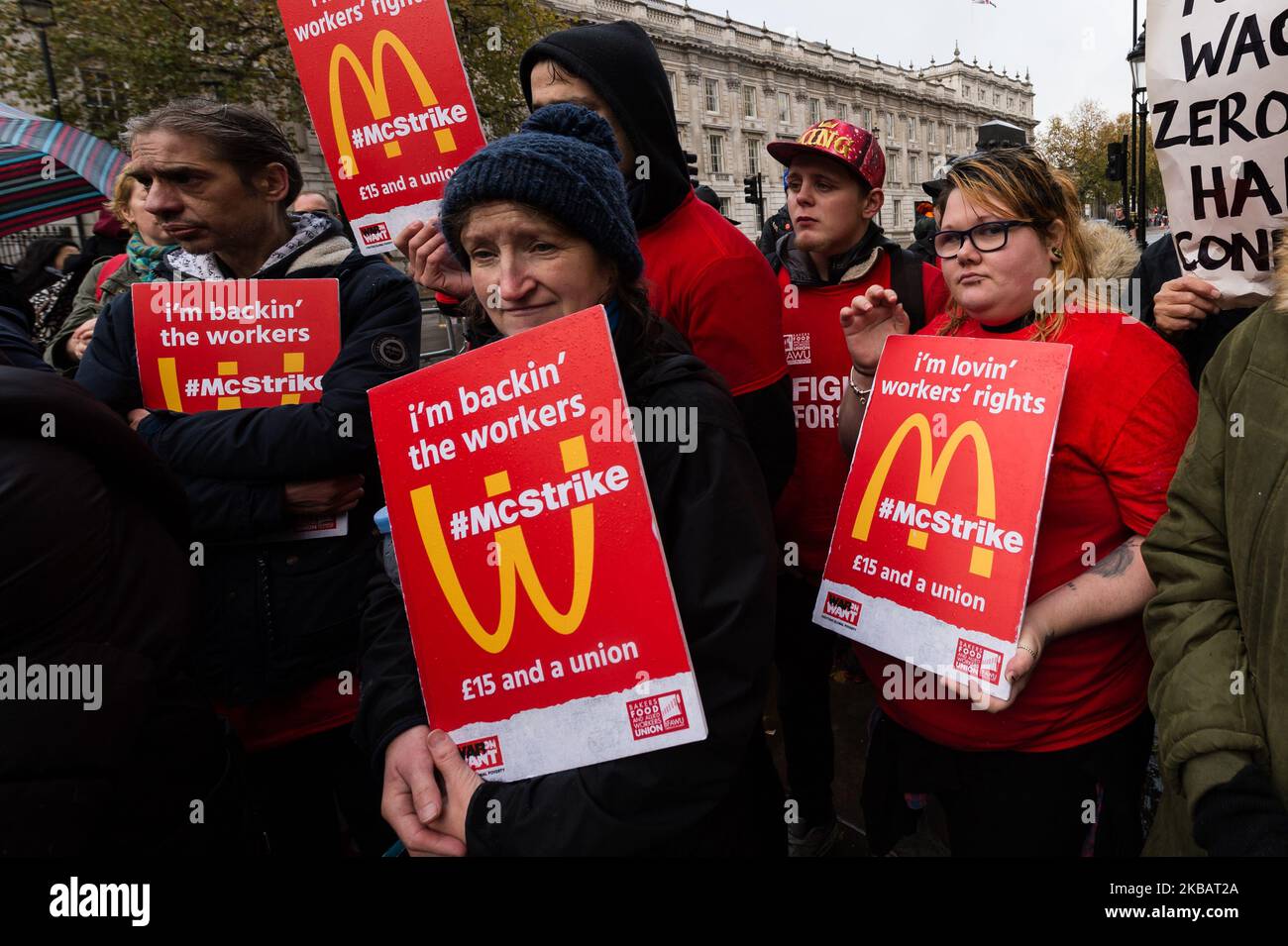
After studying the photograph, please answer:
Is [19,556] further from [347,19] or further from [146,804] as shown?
[347,19]

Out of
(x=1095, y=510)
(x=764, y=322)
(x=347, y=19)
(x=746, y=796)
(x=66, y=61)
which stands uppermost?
(x=66, y=61)

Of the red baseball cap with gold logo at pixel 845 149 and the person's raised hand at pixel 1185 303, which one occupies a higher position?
the red baseball cap with gold logo at pixel 845 149

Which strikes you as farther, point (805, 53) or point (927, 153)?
point (927, 153)

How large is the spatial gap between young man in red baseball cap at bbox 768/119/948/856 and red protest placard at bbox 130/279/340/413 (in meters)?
1.50

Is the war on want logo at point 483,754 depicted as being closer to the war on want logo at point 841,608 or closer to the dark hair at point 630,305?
the dark hair at point 630,305

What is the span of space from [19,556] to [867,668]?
1747 millimetres

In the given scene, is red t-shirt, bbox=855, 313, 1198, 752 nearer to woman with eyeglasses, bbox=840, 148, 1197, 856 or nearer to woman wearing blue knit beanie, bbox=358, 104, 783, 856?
woman with eyeglasses, bbox=840, 148, 1197, 856

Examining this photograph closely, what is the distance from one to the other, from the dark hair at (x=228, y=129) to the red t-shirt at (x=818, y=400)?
5.44ft

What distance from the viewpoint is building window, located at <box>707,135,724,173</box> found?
49312 mm

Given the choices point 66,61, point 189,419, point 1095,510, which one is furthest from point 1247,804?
point 66,61

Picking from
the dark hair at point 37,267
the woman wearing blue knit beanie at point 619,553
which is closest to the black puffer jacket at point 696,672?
the woman wearing blue knit beanie at point 619,553

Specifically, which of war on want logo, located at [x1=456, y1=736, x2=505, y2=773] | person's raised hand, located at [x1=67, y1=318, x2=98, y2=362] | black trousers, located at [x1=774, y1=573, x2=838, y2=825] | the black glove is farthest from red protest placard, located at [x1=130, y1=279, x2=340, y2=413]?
the black glove

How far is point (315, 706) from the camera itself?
2148mm

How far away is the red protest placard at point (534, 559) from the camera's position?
1236mm
